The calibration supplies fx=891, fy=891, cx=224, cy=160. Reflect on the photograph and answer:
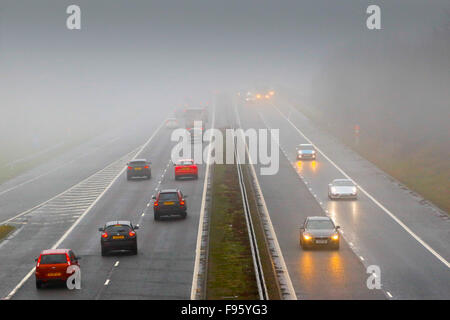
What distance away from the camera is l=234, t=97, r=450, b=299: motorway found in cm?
3310

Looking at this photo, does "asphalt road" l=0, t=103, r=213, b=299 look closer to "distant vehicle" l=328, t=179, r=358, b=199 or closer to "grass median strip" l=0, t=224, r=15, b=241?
"grass median strip" l=0, t=224, r=15, b=241

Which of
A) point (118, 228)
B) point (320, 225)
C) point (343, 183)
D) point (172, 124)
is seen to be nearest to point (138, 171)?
point (343, 183)

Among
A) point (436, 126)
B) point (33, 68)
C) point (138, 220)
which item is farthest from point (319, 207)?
point (33, 68)

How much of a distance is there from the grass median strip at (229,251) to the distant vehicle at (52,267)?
5299mm

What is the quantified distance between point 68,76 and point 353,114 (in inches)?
3005

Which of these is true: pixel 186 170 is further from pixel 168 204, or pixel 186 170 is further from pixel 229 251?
pixel 229 251

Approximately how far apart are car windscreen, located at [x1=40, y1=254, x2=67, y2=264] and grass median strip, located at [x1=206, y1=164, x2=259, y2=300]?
5.43m

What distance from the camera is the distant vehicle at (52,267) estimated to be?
106ft

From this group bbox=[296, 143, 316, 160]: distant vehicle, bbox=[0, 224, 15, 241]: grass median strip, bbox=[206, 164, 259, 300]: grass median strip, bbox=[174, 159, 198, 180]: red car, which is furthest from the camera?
bbox=[296, 143, 316, 160]: distant vehicle

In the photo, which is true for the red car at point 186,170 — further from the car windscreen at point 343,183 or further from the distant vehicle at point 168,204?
the distant vehicle at point 168,204

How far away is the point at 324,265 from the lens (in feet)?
122

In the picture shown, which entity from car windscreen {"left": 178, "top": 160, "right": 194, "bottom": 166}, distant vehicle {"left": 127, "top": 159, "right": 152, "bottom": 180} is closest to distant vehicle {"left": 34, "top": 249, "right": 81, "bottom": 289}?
car windscreen {"left": 178, "top": 160, "right": 194, "bottom": 166}

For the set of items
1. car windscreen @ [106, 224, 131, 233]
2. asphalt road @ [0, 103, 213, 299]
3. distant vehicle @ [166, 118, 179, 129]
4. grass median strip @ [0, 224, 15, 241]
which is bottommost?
grass median strip @ [0, 224, 15, 241]

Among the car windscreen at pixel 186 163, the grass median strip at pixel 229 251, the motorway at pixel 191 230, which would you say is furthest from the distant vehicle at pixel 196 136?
the grass median strip at pixel 229 251
